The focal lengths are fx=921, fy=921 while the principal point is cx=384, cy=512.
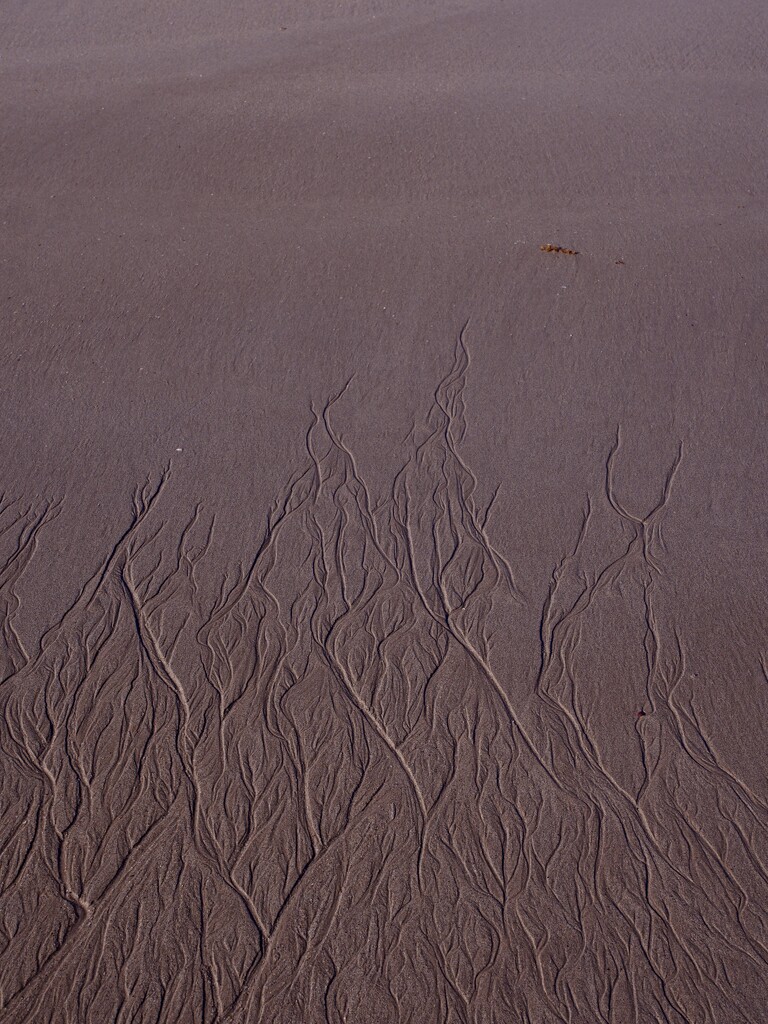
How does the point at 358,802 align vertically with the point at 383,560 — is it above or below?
below

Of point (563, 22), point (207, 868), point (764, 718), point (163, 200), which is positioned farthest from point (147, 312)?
point (563, 22)

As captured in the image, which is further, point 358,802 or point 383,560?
point 383,560

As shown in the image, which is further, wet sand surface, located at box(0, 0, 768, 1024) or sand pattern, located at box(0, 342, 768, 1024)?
wet sand surface, located at box(0, 0, 768, 1024)

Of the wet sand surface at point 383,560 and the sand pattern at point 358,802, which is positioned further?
the wet sand surface at point 383,560

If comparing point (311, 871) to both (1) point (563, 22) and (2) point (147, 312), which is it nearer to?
(2) point (147, 312)
